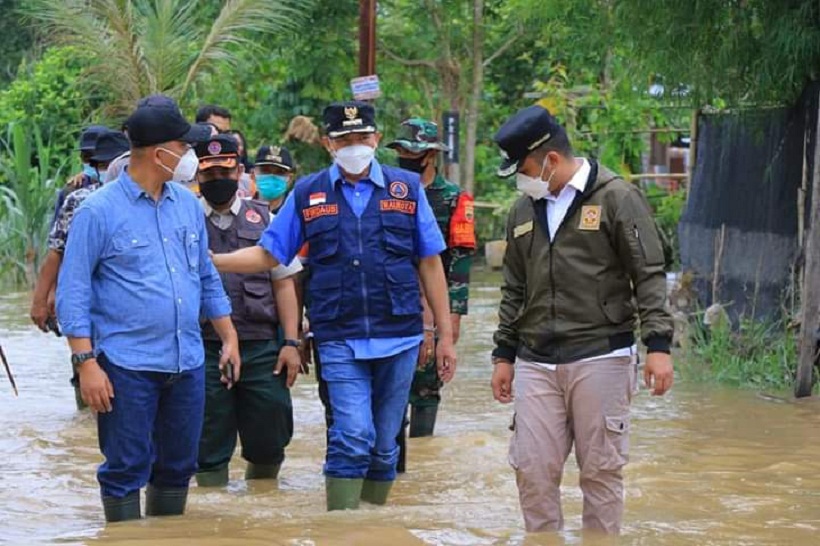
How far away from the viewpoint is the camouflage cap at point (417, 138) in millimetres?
Answer: 8680

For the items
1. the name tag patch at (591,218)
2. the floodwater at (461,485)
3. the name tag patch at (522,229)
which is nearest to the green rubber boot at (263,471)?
the floodwater at (461,485)

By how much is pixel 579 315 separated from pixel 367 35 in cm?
1043

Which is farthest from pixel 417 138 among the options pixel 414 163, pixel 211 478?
pixel 211 478

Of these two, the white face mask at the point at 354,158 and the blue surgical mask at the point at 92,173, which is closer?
Answer: the white face mask at the point at 354,158

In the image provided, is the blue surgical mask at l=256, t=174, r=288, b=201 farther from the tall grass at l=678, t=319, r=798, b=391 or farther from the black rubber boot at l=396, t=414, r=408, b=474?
the tall grass at l=678, t=319, r=798, b=391

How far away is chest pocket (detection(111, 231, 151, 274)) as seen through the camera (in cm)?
609

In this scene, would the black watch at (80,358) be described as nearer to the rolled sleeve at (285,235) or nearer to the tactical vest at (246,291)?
the rolled sleeve at (285,235)

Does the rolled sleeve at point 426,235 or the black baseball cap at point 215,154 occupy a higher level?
the black baseball cap at point 215,154

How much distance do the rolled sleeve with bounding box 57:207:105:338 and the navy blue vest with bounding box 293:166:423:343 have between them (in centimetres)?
118

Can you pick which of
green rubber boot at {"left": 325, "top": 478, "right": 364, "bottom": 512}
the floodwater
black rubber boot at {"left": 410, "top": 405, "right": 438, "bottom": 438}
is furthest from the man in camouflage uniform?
green rubber boot at {"left": 325, "top": 478, "right": 364, "bottom": 512}

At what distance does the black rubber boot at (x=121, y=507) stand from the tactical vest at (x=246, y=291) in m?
1.40

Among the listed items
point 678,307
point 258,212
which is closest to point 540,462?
point 258,212

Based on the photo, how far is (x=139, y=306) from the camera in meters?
6.11

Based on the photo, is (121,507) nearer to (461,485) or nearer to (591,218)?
(591,218)
